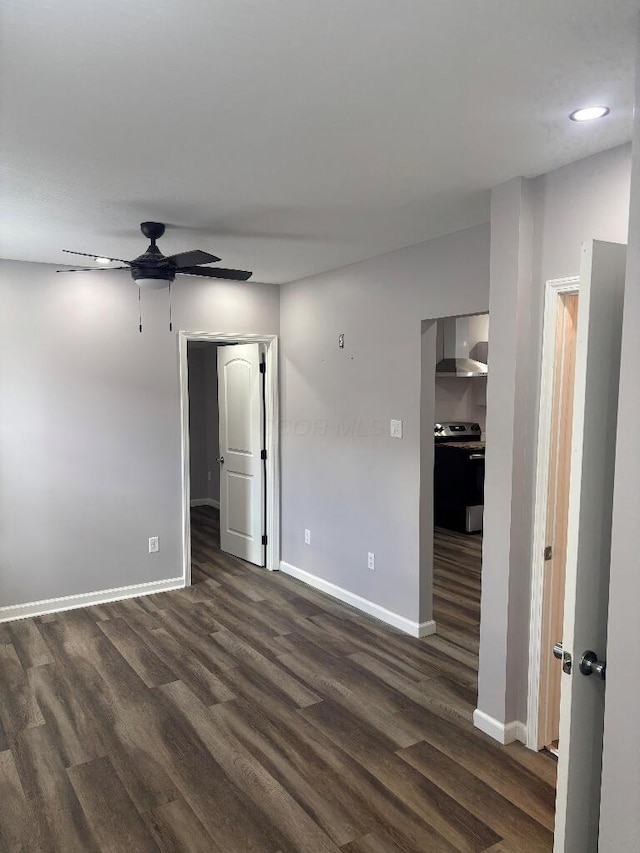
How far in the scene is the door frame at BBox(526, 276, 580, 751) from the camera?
2.61 m

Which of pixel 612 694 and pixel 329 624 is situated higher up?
pixel 612 694

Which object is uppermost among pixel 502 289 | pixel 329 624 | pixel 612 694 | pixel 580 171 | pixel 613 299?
pixel 580 171

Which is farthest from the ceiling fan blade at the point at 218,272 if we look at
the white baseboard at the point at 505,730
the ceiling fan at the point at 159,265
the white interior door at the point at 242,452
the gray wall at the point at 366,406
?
the white baseboard at the point at 505,730

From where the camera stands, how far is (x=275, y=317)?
17.6 feet

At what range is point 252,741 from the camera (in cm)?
286

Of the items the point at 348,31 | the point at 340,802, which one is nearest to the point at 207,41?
the point at 348,31

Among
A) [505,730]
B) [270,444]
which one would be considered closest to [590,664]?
[505,730]

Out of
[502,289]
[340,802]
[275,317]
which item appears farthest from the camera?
[275,317]

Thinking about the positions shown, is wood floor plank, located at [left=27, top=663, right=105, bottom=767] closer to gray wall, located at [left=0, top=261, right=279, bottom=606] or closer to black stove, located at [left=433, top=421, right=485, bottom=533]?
gray wall, located at [left=0, top=261, right=279, bottom=606]

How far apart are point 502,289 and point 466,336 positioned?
13.7 feet

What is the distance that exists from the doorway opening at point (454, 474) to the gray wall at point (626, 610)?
2.50 meters

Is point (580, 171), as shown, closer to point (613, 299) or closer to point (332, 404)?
point (613, 299)

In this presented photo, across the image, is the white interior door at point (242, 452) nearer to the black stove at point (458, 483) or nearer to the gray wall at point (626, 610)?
the black stove at point (458, 483)

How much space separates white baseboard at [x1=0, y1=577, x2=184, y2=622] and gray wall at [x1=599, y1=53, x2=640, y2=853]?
4050mm
